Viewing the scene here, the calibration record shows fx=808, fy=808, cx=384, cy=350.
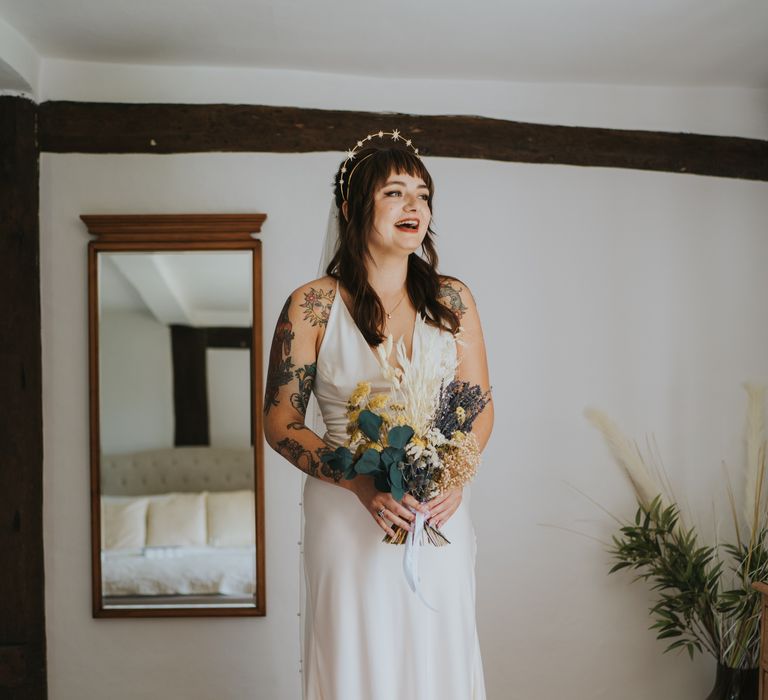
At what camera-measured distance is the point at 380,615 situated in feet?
6.26

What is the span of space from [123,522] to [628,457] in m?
1.92

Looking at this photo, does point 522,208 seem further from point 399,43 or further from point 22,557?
point 22,557

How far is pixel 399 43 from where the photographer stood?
2.87m

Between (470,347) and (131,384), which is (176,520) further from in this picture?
(470,347)

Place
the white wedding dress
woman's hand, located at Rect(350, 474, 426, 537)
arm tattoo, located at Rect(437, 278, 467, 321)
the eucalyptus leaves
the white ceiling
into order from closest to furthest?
the eucalyptus leaves
woman's hand, located at Rect(350, 474, 426, 537)
the white wedding dress
arm tattoo, located at Rect(437, 278, 467, 321)
the white ceiling

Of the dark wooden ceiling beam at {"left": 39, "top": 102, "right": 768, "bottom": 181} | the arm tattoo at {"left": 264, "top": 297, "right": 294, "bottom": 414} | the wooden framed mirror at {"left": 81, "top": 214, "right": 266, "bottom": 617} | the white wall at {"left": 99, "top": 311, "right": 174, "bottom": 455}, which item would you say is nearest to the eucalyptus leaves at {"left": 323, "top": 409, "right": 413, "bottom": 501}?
the arm tattoo at {"left": 264, "top": 297, "right": 294, "bottom": 414}

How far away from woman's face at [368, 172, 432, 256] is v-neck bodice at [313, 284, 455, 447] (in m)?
0.20

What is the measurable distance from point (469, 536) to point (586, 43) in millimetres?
1855

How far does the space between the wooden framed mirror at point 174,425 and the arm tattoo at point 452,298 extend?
1.07 meters

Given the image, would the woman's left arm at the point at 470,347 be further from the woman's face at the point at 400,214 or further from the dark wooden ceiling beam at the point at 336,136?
the dark wooden ceiling beam at the point at 336,136

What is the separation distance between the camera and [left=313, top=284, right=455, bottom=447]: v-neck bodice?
2006 millimetres

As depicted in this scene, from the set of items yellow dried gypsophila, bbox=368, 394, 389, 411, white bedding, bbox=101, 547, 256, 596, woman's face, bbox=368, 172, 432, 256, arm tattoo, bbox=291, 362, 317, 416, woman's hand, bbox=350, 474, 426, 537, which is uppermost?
woman's face, bbox=368, 172, 432, 256

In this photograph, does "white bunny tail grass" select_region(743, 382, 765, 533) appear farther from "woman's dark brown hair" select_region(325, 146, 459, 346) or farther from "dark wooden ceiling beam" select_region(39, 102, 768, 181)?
"woman's dark brown hair" select_region(325, 146, 459, 346)

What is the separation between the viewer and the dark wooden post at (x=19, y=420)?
2.96 metres
